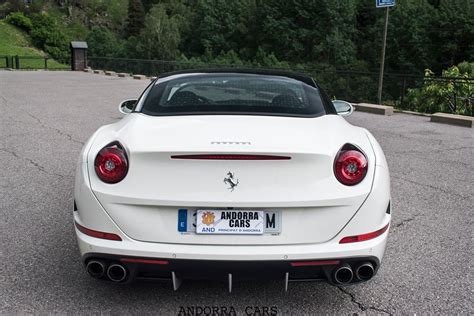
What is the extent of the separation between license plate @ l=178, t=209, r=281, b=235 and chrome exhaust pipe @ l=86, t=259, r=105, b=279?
0.49 m

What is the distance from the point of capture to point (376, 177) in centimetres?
278

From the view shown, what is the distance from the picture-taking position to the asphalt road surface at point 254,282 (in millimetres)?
2994

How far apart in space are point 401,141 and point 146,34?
84.9 m

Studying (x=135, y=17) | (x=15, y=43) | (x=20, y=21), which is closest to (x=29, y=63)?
(x=15, y=43)

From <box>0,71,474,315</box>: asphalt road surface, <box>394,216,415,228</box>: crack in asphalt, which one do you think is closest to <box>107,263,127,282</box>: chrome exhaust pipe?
<box>0,71,474,315</box>: asphalt road surface

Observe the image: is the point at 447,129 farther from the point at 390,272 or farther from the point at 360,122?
the point at 390,272

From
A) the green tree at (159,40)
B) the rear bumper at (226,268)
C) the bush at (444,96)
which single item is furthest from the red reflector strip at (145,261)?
the green tree at (159,40)

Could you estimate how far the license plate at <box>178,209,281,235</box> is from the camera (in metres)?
2.59

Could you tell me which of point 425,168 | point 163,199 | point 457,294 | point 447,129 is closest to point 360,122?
point 447,129

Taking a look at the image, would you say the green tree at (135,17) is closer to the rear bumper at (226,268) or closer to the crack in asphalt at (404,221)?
the crack in asphalt at (404,221)

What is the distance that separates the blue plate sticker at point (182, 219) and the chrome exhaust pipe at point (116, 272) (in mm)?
391

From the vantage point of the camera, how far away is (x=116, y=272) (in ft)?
8.80

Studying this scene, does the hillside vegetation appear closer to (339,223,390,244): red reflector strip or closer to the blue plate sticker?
(339,223,390,244): red reflector strip

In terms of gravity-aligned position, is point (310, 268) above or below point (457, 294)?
above
